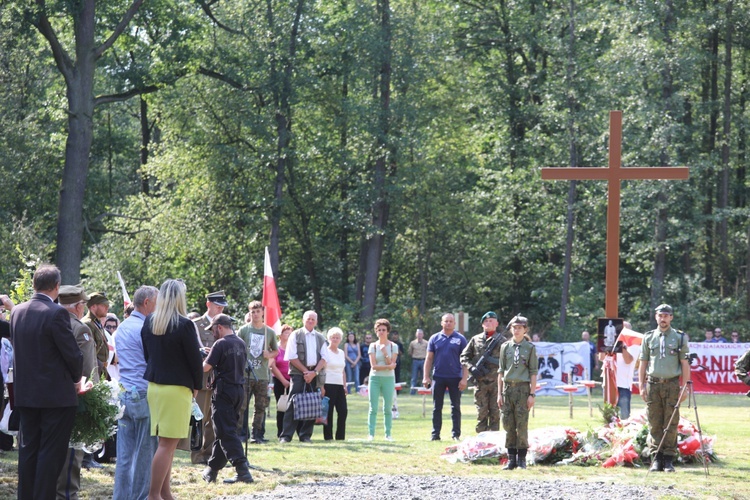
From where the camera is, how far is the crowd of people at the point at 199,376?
26.3 feet

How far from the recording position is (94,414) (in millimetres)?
8586

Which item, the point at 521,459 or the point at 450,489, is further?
the point at 521,459

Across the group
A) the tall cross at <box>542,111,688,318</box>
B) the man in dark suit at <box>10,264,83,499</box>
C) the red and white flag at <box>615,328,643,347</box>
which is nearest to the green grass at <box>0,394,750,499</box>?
the red and white flag at <box>615,328,643,347</box>

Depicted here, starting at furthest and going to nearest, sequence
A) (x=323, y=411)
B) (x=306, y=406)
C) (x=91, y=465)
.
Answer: (x=323, y=411) < (x=306, y=406) < (x=91, y=465)

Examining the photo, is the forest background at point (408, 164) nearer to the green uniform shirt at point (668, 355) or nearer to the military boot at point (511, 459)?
the military boot at point (511, 459)

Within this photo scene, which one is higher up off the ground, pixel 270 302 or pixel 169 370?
pixel 270 302

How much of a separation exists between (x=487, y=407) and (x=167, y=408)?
7.06 metres

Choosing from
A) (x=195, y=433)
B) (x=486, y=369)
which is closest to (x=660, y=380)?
(x=486, y=369)

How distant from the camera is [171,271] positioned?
35.7 metres

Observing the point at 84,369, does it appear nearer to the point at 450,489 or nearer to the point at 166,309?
the point at 166,309

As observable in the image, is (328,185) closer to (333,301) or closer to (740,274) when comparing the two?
(333,301)

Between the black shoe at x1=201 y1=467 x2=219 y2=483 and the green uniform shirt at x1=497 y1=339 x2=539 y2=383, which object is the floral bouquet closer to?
the black shoe at x1=201 y1=467 x2=219 y2=483

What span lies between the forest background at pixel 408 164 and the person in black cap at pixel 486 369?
1880 cm

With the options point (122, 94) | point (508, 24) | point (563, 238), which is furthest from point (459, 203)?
point (122, 94)
